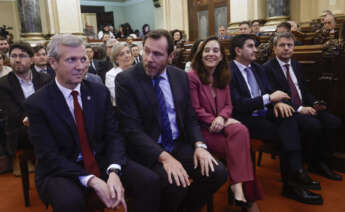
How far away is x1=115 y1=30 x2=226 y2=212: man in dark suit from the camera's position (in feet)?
5.77

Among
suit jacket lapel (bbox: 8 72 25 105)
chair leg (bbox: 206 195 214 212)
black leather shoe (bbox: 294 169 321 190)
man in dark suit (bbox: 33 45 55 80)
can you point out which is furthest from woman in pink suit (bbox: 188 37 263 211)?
man in dark suit (bbox: 33 45 55 80)

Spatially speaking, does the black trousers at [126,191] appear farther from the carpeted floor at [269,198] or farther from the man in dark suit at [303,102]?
the man in dark suit at [303,102]

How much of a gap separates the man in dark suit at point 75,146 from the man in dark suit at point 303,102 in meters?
1.60

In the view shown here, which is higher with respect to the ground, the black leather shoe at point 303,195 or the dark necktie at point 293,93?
the dark necktie at point 293,93

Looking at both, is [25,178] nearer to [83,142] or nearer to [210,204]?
[83,142]

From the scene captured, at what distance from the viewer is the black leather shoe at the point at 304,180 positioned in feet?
7.59

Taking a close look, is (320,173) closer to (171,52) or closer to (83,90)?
(171,52)

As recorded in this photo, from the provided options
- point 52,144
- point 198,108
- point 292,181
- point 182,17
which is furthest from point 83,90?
point 182,17

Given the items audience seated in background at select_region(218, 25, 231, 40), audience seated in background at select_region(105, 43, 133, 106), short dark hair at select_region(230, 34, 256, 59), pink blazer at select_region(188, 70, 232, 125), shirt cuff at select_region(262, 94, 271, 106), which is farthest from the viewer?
audience seated in background at select_region(218, 25, 231, 40)

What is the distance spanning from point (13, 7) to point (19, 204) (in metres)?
12.4

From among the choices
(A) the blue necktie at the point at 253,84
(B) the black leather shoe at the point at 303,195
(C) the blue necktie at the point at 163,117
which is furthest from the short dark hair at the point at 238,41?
(B) the black leather shoe at the point at 303,195

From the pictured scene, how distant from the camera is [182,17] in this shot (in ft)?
37.4

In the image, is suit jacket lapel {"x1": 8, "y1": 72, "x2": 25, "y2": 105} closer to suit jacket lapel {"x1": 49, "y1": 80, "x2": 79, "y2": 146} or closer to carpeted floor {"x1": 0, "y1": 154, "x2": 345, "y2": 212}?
carpeted floor {"x1": 0, "y1": 154, "x2": 345, "y2": 212}

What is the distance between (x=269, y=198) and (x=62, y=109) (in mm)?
1739
